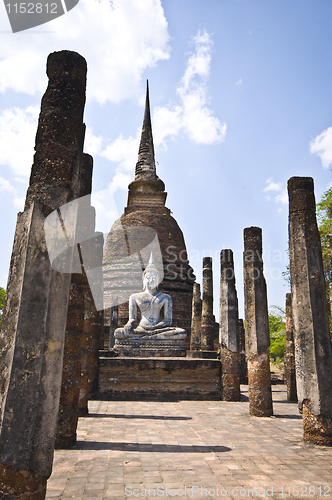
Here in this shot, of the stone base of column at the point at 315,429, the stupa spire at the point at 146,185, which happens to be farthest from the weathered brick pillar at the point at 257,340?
the stupa spire at the point at 146,185

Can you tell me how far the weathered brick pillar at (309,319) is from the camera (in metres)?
4.64

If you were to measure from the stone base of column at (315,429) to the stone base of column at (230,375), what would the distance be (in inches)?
150

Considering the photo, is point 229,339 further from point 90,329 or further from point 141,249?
point 141,249

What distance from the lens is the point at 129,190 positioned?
2483 centimetres

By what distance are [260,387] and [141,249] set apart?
1540cm

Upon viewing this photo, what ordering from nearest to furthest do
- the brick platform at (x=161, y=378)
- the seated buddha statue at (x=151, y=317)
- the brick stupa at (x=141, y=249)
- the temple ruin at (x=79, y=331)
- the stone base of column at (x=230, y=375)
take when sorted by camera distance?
the temple ruin at (x=79, y=331), the stone base of column at (x=230, y=375), the brick platform at (x=161, y=378), the seated buddha statue at (x=151, y=317), the brick stupa at (x=141, y=249)

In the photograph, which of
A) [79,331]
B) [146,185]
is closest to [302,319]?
[79,331]

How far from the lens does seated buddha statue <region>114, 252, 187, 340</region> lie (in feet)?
38.0

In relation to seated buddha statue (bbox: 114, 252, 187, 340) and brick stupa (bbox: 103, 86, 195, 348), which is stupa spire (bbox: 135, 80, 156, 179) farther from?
seated buddha statue (bbox: 114, 252, 187, 340)

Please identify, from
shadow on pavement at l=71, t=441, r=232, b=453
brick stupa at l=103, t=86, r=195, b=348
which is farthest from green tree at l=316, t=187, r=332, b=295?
shadow on pavement at l=71, t=441, r=232, b=453

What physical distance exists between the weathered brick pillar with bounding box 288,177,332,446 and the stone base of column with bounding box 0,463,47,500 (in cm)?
353

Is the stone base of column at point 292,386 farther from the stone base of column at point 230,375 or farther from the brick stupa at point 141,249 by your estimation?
the brick stupa at point 141,249

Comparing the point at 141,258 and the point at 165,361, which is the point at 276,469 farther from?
the point at 141,258

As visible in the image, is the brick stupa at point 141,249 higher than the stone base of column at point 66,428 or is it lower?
higher
